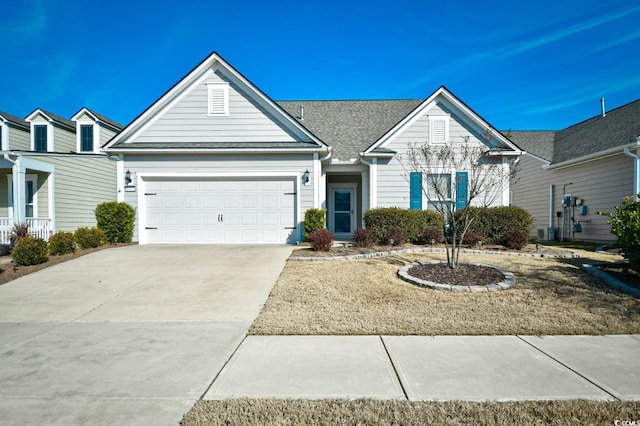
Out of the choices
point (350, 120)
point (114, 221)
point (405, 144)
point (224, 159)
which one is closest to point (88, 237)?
point (114, 221)

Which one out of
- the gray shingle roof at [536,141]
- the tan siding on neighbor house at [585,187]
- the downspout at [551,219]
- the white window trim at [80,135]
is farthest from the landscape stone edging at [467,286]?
the white window trim at [80,135]

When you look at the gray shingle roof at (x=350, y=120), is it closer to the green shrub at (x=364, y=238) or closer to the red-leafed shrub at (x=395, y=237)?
the green shrub at (x=364, y=238)

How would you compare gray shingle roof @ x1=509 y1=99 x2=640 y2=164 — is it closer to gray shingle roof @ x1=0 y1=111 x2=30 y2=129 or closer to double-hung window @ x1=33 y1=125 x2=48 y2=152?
double-hung window @ x1=33 y1=125 x2=48 y2=152

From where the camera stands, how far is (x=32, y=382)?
3.39 metres

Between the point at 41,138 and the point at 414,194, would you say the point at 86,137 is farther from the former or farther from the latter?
the point at 414,194

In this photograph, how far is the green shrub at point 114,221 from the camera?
1183cm

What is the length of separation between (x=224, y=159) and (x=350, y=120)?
6904 mm

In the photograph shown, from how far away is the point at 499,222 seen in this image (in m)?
11.8

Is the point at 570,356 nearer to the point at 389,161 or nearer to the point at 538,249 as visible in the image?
the point at 538,249

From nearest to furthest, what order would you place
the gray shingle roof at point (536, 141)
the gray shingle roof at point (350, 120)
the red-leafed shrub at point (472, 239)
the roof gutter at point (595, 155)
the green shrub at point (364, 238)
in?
1. the green shrub at point (364, 238)
2. the red-leafed shrub at point (472, 239)
3. the roof gutter at point (595, 155)
4. the gray shingle roof at point (350, 120)
5. the gray shingle roof at point (536, 141)

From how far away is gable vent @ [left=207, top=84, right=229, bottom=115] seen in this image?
12594 millimetres

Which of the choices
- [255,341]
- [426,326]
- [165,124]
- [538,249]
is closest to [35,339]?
[255,341]

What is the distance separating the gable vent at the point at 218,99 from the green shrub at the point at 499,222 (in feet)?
31.3

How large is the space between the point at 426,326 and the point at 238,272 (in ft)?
15.6
